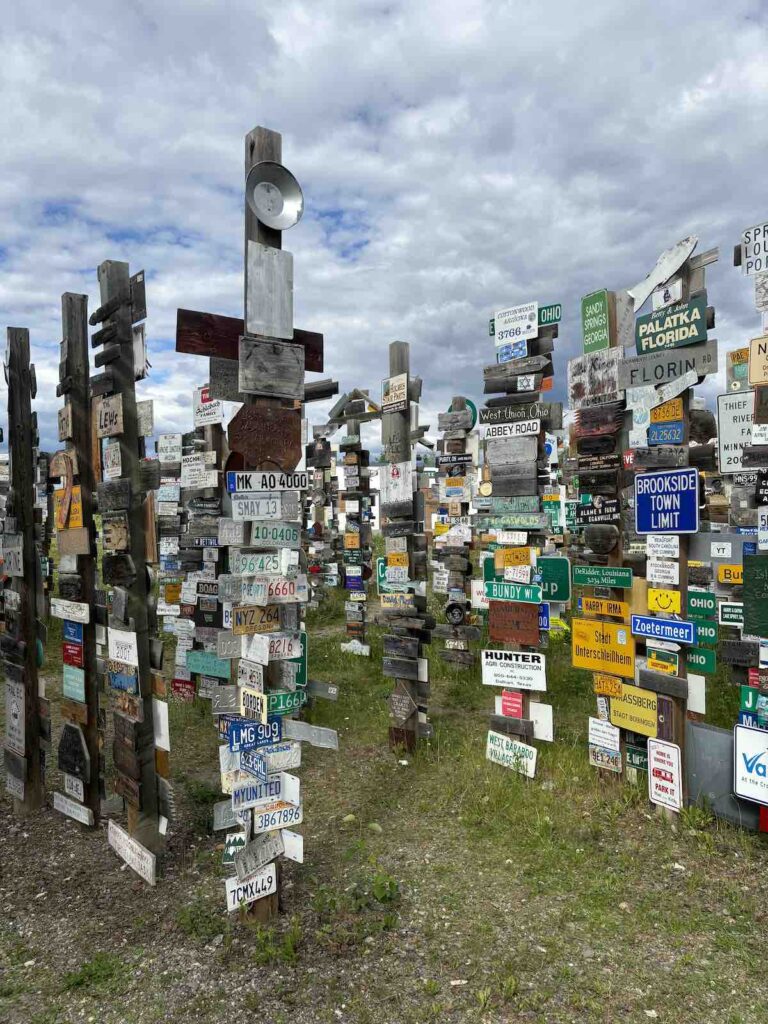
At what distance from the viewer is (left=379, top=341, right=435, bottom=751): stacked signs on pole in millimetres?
7746

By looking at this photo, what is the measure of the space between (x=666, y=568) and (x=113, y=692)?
4.73m

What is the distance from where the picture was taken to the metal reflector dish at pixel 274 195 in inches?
170

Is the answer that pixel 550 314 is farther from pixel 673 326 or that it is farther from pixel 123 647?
pixel 123 647

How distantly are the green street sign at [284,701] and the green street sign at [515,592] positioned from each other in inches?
120

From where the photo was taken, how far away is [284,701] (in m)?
4.45

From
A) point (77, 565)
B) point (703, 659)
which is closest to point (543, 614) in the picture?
point (703, 659)

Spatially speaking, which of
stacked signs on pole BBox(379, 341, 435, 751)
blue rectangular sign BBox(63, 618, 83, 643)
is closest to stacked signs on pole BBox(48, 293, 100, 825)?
blue rectangular sign BBox(63, 618, 83, 643)

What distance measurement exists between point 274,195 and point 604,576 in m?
Result: 4.28

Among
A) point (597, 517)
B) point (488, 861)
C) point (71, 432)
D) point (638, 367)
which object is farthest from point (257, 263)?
point (488, 861)

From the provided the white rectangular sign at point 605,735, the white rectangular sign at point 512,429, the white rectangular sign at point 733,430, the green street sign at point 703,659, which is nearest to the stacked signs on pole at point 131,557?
the white rectangular sign at point 512,429

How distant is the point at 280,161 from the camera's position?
445cm

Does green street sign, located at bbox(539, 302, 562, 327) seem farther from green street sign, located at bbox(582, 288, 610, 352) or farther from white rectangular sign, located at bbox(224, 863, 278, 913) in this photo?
white rectangular sign, located at bbox(224, 863, 278, 913)

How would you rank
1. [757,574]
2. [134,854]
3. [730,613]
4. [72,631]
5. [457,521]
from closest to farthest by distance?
[134,854] < [757,574] < [72,631] < [730,613] < [457,521]

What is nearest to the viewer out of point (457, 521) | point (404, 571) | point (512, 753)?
point (512, 753)
